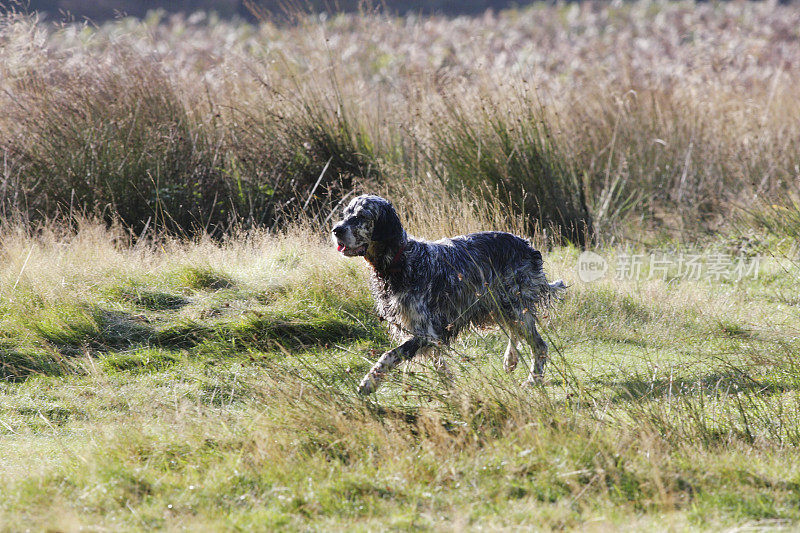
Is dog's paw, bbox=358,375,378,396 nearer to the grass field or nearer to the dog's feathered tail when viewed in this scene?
the grass field

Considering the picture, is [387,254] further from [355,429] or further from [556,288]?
[556,288]

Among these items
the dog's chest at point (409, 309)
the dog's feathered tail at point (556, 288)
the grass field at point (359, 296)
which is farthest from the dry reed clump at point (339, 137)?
the dog's chest at point (409, 309)

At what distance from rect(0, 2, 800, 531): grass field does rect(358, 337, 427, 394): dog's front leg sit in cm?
9

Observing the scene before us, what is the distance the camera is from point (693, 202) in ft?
32.6

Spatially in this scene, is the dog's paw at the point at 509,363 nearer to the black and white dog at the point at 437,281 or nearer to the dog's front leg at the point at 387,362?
the black and white dog at the point at 437,281

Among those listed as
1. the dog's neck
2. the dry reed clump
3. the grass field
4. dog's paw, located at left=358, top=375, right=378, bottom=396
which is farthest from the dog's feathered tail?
the dry reed clump

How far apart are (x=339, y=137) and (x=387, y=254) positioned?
476 cm

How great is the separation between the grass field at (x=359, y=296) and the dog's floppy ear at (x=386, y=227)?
0.73 m

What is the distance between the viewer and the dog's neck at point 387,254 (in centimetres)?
501

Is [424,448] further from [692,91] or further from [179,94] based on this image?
[692,91]

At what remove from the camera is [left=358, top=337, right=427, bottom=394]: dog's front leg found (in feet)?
15.1

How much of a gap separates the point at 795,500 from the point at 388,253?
249 cm

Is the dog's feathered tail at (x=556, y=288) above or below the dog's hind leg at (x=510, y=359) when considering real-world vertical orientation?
above

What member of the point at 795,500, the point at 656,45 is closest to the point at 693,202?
the point at 795,500
